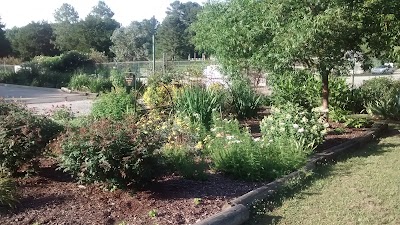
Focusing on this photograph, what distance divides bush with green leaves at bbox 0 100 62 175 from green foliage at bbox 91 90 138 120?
9.05ft

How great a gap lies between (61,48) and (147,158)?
50251 millimetres

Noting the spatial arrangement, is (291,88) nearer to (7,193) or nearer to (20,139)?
(20,139)

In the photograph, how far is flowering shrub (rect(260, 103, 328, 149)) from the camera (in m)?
7.50

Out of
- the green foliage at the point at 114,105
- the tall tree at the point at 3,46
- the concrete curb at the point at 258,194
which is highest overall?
the tall tree at the point at 3,46

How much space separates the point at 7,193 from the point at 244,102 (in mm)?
7245

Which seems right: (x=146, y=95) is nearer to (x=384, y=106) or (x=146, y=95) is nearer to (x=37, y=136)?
(x=37, y=136)

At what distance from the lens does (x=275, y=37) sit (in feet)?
29.4

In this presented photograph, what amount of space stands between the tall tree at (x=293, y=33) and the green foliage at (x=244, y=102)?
0.76m

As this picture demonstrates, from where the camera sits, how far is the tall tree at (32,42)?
174ft

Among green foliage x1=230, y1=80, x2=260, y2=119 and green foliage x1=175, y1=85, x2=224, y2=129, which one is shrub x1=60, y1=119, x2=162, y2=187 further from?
green foliage x1=230, y1=80, x2=260, y2=119

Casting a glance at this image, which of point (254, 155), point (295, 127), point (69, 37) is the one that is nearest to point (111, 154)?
point (254, 155)

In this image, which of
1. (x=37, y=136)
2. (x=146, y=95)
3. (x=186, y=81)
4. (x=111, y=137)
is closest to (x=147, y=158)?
(x=111, y=137)

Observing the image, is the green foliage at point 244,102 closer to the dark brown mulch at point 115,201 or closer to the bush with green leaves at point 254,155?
the bush with green leaves at point 254,155

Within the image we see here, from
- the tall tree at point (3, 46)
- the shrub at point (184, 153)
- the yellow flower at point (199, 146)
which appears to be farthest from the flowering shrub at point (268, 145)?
the tall tree at point (3, 46)
